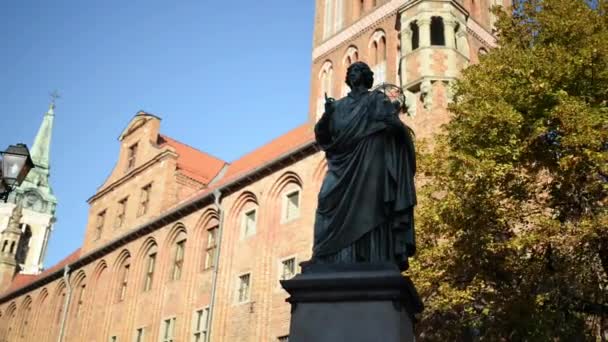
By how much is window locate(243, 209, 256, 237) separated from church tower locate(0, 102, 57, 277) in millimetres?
63109

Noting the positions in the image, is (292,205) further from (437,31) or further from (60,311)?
(60,311)

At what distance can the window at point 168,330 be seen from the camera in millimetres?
26047

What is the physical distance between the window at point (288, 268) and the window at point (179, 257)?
666cm

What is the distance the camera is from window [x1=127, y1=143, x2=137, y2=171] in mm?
34781

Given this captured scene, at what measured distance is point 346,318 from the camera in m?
4.85

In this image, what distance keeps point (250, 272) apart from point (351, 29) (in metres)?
12.6

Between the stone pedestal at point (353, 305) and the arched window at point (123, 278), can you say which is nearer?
the stone pedestal at point (353, 305)

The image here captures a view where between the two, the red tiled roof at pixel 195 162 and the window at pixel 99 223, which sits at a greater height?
the red tiled roof at pixel 195 162

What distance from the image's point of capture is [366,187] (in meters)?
5.53

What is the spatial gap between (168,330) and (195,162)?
10.6 metres

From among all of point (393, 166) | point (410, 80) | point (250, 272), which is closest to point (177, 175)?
point (250, 272)

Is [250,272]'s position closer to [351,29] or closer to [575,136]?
[351,29]

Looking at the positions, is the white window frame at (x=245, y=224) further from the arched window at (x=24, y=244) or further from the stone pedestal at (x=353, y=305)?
the arched window at (x=24, y=244)

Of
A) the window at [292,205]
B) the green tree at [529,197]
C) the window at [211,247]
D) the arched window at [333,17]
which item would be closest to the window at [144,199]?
the window at [211,247]
